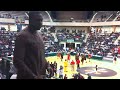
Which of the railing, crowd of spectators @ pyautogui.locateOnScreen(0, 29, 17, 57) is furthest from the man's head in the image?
crowd of spectators @ pyautogui.locateOnScreen(0, 29, 17, 57)

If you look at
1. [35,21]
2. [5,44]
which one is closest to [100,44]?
[5,44]

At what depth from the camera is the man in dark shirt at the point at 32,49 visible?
5363mm

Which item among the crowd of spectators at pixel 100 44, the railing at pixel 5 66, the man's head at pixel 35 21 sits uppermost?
the man's head at pixel 35 21

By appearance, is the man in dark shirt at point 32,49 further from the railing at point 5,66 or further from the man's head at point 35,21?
the railing at point 5,66

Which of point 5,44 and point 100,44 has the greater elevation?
point 5,44

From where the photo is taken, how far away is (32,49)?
5523mm

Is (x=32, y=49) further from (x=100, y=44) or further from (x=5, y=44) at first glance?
(x=100, y=44)

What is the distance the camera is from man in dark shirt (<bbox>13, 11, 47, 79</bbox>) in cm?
536

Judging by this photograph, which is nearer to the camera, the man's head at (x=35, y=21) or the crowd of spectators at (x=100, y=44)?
the man's head at (x=35, y=21)

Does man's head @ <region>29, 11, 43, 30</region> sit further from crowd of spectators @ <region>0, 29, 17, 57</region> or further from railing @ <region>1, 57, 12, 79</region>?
crowd of spectators @ <region>0, 29, 17, 57</region>

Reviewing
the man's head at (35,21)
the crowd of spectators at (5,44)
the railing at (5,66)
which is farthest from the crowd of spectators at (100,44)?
the man's head at (35,21)
